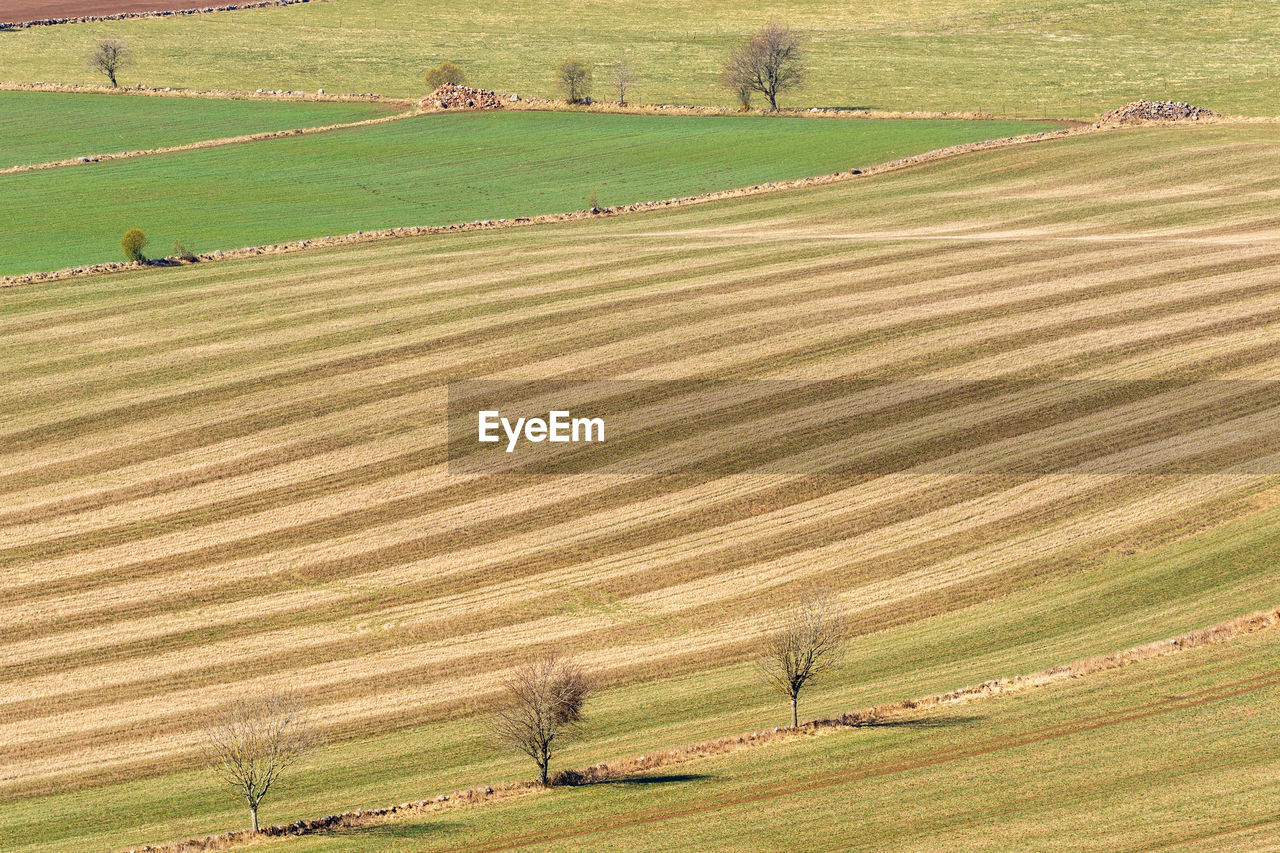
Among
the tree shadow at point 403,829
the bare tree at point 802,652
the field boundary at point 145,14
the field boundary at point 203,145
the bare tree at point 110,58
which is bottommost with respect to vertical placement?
the tree shadow at point 403,829

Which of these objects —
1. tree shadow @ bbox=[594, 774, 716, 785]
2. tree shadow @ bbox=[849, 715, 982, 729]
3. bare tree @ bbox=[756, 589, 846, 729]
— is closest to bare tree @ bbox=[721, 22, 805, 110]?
bare tree @ bbox=[756, 589, 846, 729]

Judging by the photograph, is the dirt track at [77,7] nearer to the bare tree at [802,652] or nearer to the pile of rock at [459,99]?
the pile of rock at [459,99]

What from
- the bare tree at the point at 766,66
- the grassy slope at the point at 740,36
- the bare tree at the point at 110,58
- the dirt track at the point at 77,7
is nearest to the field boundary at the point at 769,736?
the grassy slope at the point at 740,36

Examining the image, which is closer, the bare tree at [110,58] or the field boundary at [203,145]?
the field boundary at [203,145]

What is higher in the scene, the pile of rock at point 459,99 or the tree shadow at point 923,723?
the pile of rock at point 459,99

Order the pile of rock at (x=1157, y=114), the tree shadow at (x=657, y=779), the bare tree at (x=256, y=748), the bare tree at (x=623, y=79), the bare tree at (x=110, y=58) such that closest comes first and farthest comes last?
1. the bare tree at (x=256, y=748)
2. the tree shadow at (x=657, y=779)
3. the pile of rock at (x=1157, y=114)
4. the bare tree at (x=623, y=79)
5. the bare tree at (x=110, y=58)

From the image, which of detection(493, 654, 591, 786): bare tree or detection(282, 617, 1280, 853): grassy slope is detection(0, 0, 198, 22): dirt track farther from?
detection(282, 617, 1280, 853): grassy slope

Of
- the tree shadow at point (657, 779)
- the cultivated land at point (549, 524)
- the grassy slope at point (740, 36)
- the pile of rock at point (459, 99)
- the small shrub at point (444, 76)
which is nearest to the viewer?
the tree shadow at point (657, 779)
